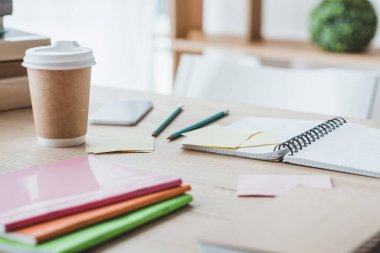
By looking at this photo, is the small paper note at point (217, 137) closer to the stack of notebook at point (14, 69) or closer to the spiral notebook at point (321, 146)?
the spiral notebook at point (321, 146)

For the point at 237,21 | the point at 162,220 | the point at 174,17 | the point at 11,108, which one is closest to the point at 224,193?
the point at 162,220

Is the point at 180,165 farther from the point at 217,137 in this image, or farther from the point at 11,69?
the point at 11,69

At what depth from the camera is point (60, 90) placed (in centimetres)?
94

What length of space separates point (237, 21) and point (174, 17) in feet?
1.59

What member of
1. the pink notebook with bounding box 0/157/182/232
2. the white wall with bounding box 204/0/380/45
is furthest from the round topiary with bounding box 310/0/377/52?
the pink notebook with bounding box 0/157/182/232

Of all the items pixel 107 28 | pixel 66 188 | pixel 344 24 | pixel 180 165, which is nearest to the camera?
pixel 66 188

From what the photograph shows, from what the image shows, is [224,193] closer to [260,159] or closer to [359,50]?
[260,159]

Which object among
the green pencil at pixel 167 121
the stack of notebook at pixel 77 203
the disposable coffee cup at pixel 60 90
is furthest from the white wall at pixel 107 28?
the stack of notebook at pixel 77 203

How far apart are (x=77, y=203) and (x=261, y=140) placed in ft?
1.22

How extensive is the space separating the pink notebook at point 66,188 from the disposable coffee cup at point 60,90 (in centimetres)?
12

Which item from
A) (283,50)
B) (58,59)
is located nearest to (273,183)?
(58,59)

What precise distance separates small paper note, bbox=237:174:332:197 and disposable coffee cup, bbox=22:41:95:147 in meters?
0.28

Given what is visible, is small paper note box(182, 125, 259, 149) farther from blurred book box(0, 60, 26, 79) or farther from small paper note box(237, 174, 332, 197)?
blurred book box(0, 60, 26, 79)

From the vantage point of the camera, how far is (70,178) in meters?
0.77
